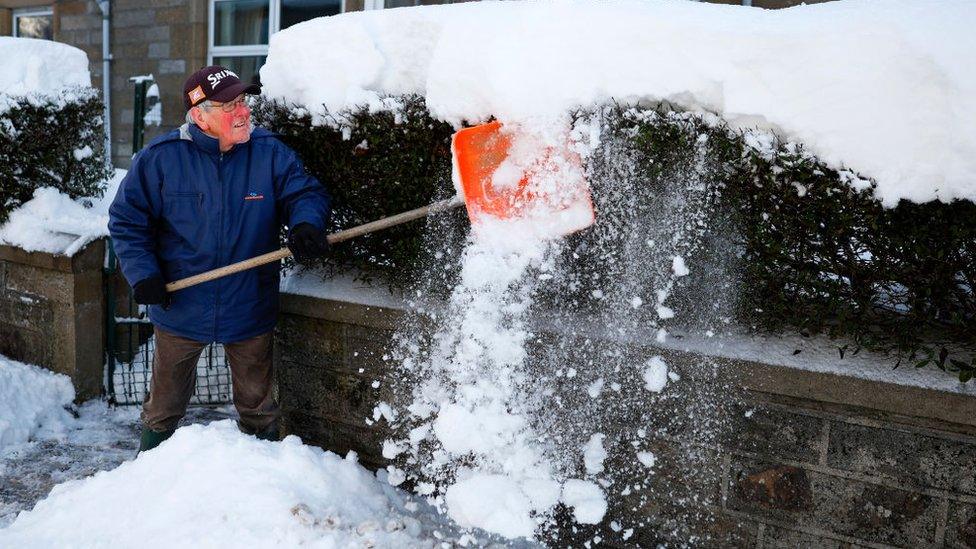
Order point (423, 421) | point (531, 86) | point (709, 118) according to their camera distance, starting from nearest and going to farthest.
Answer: point (709, 118)
point (531, 86)
point (423, 421)

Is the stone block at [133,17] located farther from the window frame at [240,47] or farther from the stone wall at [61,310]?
the stone wall at [61,310]

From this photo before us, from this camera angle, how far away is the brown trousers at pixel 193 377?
11.3 ft

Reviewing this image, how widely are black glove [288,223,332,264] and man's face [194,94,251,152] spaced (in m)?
0.48

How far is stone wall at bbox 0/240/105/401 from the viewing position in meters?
4.43

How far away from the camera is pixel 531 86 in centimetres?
281

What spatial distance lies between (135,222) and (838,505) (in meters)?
2.94

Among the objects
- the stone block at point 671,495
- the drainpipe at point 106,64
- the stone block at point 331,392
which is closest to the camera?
the stone block at point 671,495

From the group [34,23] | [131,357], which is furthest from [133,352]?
[34,23]

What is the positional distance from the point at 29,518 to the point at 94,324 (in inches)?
68.8


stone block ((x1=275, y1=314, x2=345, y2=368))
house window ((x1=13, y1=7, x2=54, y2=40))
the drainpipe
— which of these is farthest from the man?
house window ((x1=13, y1=7, x2=54, y2=40))

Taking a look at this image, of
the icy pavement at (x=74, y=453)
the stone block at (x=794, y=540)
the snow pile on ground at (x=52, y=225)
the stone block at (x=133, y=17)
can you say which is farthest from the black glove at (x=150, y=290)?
the stone block at (x=133, y=17)

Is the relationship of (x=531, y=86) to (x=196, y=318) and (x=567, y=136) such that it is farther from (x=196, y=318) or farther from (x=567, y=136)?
(x=196, y=318)

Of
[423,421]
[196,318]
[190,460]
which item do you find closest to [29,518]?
[190,460]

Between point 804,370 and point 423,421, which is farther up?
point 804,370
